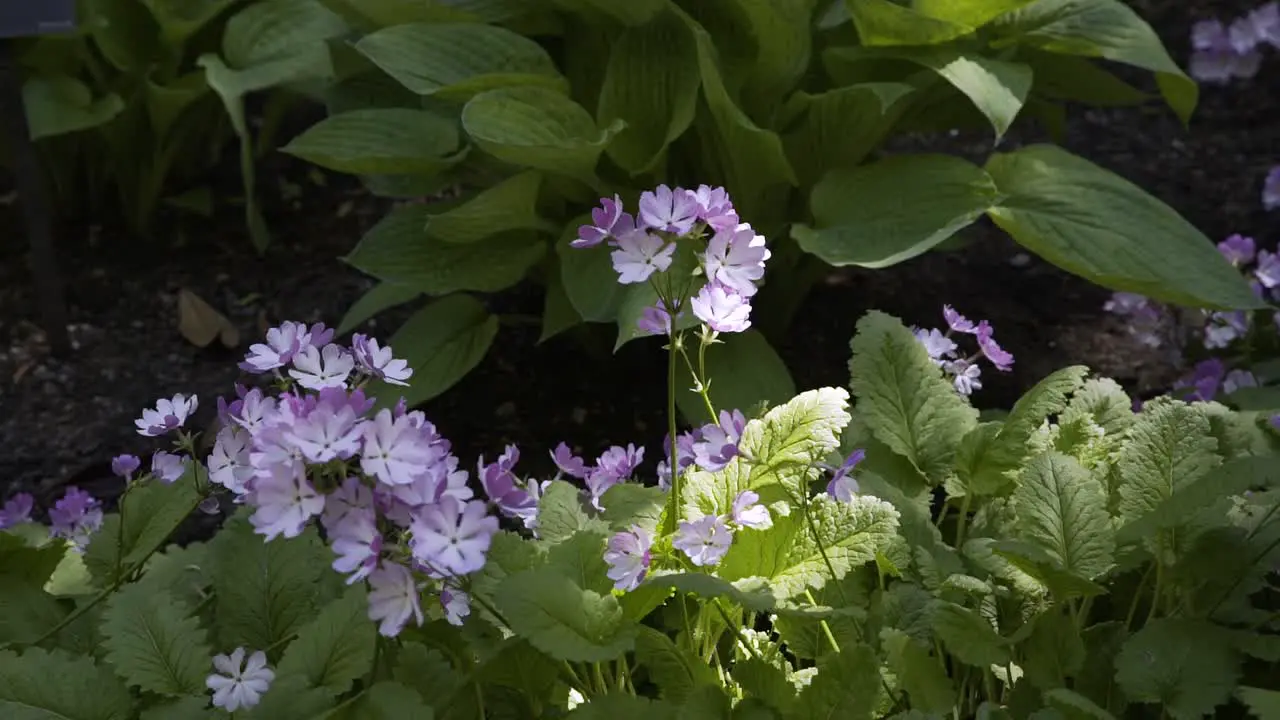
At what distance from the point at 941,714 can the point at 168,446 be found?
1423 millimetres

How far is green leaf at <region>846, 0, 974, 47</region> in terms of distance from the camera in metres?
1.90

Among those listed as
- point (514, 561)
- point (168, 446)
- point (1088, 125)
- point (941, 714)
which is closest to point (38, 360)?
point (168, 446)

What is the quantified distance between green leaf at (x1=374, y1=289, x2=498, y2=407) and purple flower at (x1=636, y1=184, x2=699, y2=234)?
1021 mm

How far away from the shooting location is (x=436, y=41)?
2.01 m

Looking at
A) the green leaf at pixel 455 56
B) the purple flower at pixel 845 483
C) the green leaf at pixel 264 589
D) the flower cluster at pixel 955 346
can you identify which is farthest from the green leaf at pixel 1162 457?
the green leaf at pixel 455 56

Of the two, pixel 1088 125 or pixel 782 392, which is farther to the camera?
pixel 1088 125

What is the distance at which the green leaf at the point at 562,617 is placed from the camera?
100 cm

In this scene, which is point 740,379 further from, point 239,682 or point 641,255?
point 239,682

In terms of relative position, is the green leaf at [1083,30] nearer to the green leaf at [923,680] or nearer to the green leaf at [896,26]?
the green leaf at [896,26]

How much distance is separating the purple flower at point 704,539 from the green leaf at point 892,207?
2.73 ft

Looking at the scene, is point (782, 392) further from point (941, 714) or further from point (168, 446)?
point (168, 446)

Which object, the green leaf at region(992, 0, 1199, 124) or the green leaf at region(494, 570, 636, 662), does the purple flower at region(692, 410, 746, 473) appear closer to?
the green leaf at region(494, 570, 636, 662)

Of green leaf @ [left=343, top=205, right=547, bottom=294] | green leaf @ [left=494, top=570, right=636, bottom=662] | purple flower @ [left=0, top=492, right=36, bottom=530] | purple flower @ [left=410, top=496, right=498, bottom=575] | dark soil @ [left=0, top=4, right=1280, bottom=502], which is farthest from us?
dark soil @ [left=0, top=4, right=1280, bottom=502]

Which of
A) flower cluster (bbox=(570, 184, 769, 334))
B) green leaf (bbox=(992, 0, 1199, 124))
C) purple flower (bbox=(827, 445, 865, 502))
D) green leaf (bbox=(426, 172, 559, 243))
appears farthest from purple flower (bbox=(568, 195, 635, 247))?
green leaf (bbox=(992, 0, 1199, 124))
